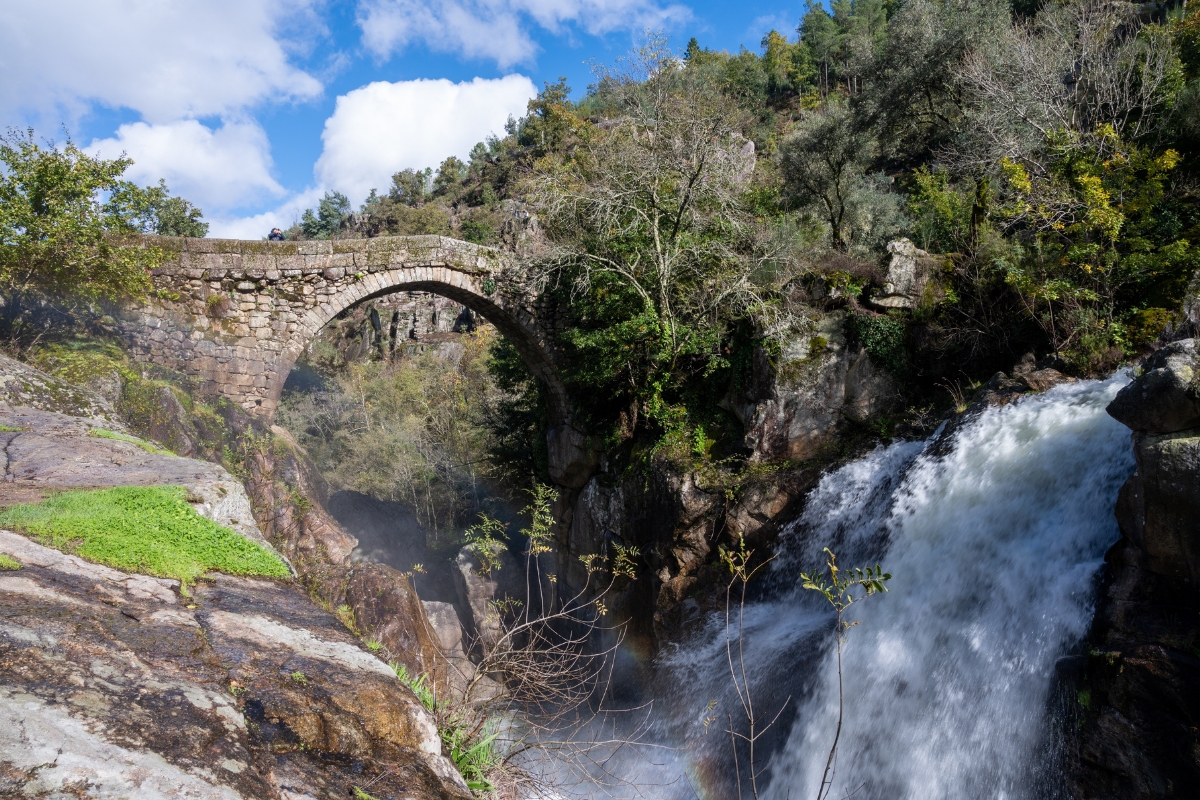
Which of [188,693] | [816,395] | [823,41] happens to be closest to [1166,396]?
[816,395]

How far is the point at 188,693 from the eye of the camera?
8.30 feet

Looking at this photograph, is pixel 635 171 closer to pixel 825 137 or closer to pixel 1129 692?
pixel 825 137

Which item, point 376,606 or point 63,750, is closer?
point 63,750

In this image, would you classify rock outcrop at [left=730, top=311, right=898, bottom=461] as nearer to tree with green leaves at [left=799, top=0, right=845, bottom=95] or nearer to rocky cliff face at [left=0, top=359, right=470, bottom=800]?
rocky cliff face at [left=0, top=359, right=470, bottom=800]

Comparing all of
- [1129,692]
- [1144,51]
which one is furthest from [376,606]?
[1144,51]

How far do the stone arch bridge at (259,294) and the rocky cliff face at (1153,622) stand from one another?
32.6 ft

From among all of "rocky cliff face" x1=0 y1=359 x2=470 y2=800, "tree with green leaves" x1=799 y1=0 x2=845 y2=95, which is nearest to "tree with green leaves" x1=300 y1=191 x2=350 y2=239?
"tree with green leaves" x1=799 y1=0 x2=845 y2=95

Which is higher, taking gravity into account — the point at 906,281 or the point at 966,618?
the point at 906,281

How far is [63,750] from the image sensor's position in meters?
1.98

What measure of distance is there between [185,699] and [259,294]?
968cm

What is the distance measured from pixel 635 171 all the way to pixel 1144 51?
26.2 feet

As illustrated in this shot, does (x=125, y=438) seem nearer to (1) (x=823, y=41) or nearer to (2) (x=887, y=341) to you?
(2) (x=887, y=341)

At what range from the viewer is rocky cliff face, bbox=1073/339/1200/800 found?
436cm

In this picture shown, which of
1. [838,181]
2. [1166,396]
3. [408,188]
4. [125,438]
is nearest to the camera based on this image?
[1166,396]
